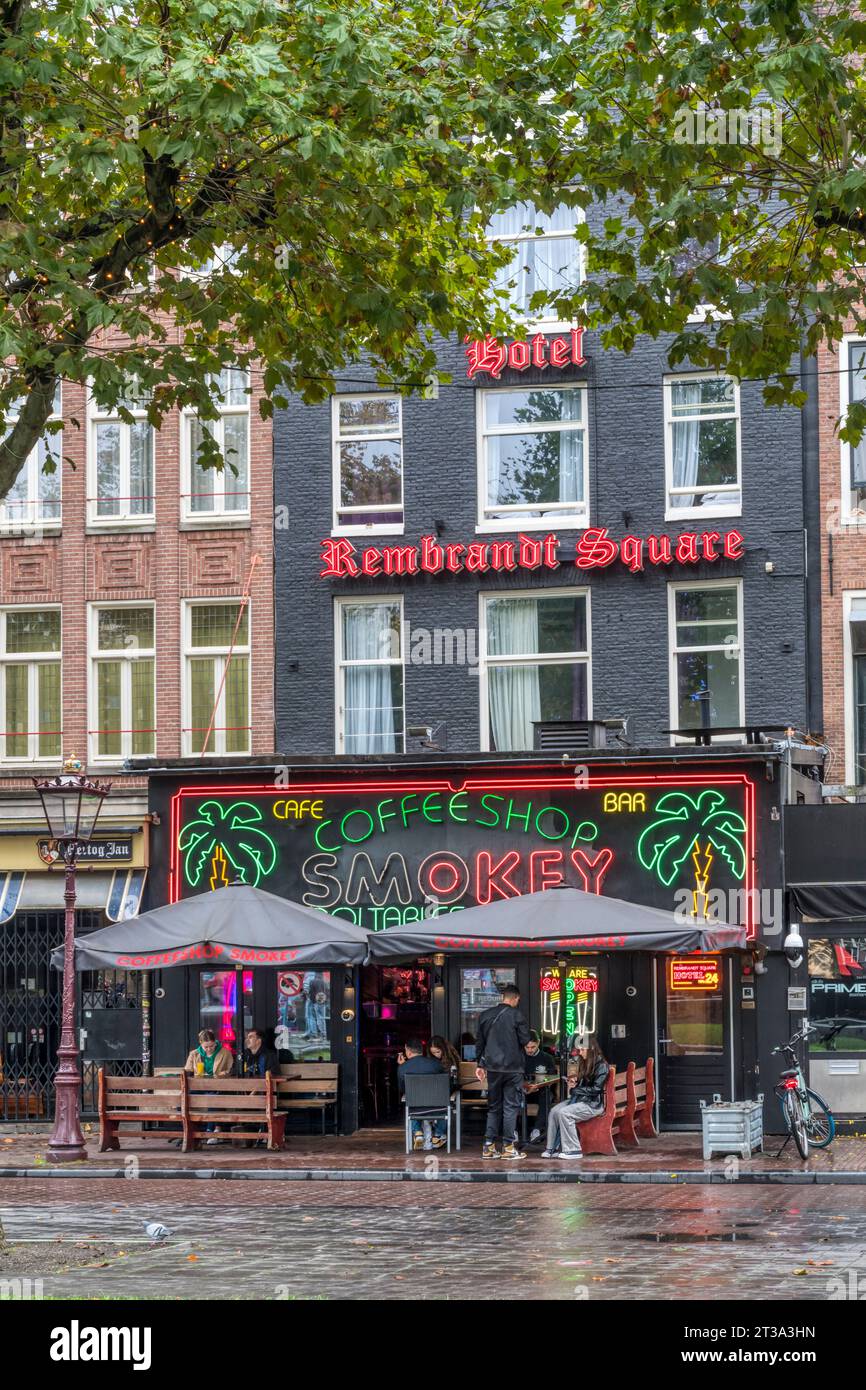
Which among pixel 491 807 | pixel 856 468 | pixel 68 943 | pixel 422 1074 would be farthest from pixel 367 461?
pixel 422 1074

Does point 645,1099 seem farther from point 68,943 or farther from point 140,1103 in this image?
point 68,943

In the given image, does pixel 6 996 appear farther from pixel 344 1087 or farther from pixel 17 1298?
pixel 17 1298

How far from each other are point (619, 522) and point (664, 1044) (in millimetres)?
7372

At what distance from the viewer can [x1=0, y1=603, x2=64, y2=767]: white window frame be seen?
30.0 meters

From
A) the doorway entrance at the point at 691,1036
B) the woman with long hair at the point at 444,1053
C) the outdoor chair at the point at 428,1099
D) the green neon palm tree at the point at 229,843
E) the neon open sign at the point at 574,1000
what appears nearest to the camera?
the outdoor chair at the point at 428,1099

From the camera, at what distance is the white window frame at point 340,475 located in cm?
2906

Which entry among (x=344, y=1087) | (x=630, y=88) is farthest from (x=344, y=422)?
(x=630, y=88)

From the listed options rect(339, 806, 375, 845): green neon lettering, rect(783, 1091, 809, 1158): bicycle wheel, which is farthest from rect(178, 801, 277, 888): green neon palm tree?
rect(783, 1091, 809, 1158): bicycle wheel

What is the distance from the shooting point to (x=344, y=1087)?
26.9 meters

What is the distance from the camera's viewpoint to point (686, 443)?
2817 cm

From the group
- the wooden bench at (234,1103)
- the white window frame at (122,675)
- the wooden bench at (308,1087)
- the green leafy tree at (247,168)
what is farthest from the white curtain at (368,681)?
the green leafy tree at (247,168)

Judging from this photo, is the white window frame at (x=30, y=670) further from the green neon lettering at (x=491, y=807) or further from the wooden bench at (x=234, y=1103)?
the wooden bench at (x=234, y=1103)

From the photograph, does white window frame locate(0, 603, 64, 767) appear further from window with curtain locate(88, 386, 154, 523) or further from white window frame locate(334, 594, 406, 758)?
white window frame locate(334, 594, 406, 758)

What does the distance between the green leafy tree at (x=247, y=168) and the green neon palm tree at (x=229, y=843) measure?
12.1 meters
